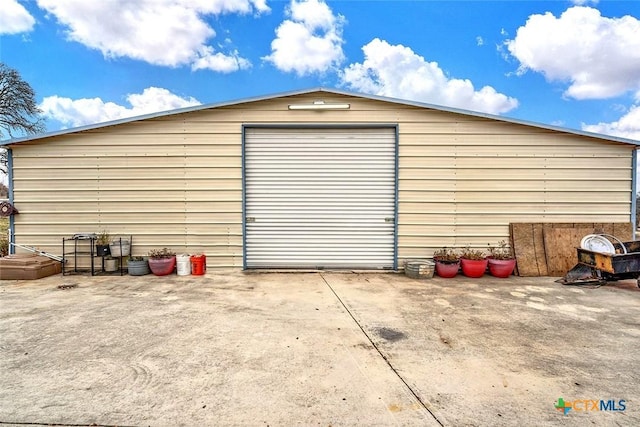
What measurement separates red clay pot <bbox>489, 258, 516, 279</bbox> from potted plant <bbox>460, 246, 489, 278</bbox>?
14 centimetres

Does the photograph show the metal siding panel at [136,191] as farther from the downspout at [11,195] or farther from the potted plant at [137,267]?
the potted plant at [137,267]

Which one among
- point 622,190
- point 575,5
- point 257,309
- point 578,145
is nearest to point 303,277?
point 257,309

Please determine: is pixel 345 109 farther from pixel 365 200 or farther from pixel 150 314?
pixel 150 314

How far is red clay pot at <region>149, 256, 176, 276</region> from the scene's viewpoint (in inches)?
231

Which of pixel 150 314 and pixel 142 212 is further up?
pixel 142 212

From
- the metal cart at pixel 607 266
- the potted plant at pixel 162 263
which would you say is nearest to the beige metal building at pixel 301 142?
the potted plant at pixel 162 263

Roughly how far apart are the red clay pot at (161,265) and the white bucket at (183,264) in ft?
0.50

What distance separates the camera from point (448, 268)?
19.0 feet

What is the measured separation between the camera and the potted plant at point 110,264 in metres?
6.10

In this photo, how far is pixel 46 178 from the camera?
624 cm

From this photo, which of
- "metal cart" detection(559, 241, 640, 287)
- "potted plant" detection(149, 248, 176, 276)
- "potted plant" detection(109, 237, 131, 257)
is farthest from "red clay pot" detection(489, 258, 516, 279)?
"potted plant" detection(109, 237, 131, 257)

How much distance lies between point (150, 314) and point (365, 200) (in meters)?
4.28

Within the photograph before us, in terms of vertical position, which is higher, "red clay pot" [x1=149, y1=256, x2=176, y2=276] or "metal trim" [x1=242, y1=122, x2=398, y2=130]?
"metal trim" [x1=242, y1=122, x2=398, y2=130]

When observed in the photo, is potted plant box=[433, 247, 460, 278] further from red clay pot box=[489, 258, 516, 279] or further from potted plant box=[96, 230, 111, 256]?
potted plant box=[96, 230, 111, 256]
